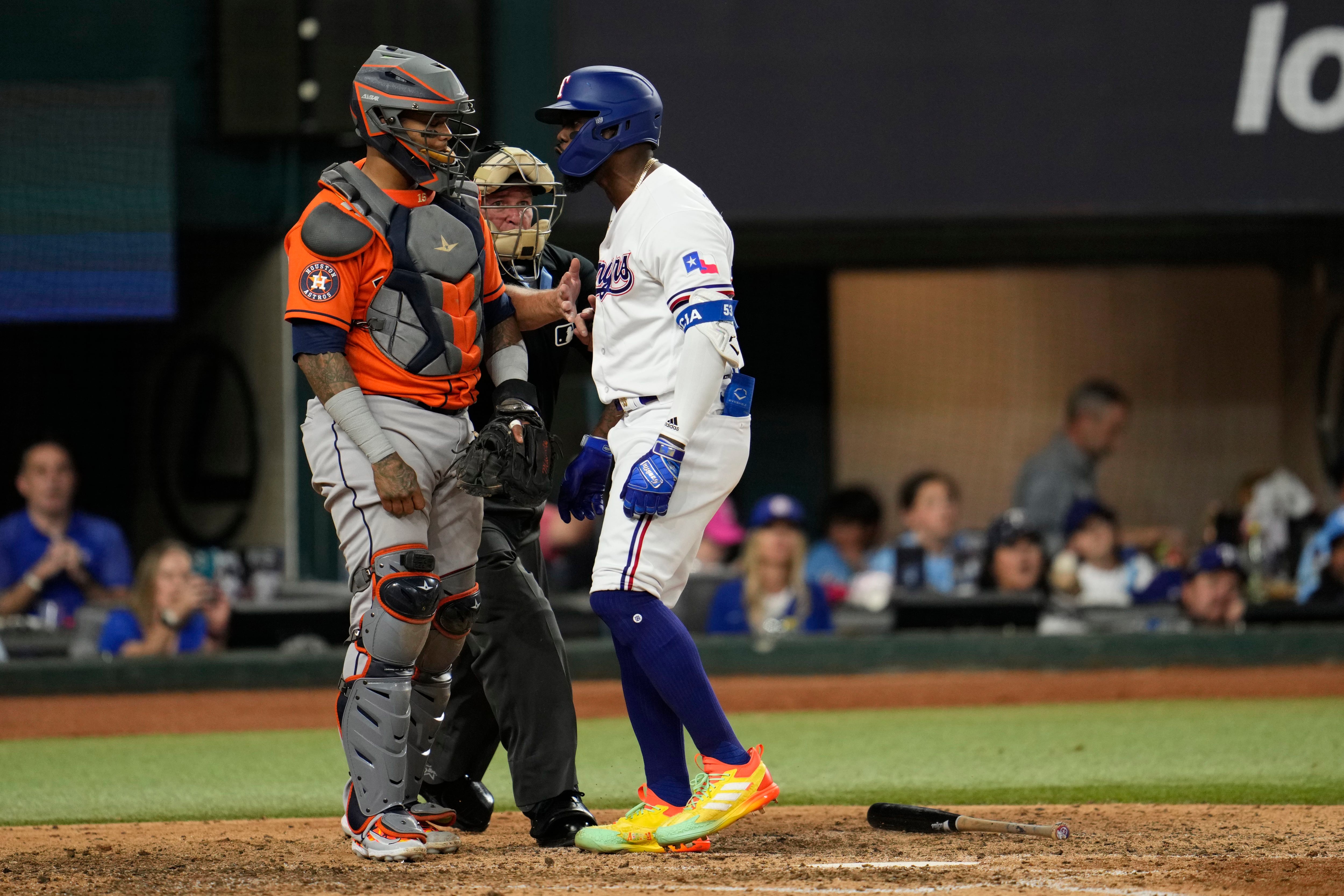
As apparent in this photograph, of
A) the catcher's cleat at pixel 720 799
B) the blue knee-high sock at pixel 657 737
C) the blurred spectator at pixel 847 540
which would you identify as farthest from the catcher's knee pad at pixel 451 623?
the blurred spectator at pixel 847 540

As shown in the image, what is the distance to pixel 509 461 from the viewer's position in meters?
4.24

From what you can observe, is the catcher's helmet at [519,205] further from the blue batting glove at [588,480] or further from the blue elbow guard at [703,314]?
the blue elbow guard at [703,314]

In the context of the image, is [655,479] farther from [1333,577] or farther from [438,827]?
[1333,577]

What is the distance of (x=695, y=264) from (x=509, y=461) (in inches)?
27.2

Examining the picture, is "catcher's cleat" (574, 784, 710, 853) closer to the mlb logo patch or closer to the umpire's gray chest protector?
the umpire's gray chest protector

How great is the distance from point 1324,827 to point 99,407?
32.3 feet

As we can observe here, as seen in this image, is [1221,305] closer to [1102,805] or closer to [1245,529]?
[1245,529]

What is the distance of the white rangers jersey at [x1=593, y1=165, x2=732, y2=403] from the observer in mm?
4156

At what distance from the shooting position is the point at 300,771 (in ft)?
22.1

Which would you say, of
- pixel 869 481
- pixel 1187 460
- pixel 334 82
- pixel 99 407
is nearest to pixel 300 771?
pixel 334 82

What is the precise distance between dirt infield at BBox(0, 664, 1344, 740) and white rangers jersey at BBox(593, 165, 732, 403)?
4451 millimetres

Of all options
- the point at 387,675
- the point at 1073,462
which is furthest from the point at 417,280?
the point at 1073,462

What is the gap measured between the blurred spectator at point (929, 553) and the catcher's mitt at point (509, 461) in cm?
585

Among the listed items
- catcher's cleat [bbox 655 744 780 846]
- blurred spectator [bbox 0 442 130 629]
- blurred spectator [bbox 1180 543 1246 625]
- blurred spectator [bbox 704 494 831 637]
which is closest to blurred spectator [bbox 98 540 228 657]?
blurred spectator [bbox 0 442 130 629]
